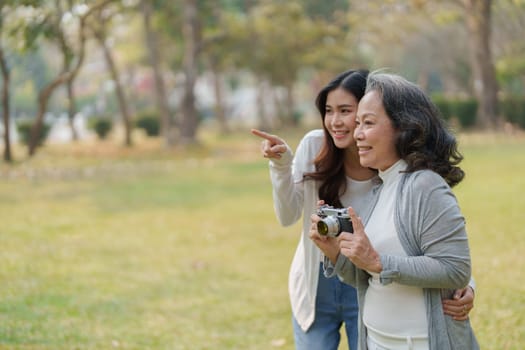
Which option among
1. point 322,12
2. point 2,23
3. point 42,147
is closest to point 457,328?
point 2,23

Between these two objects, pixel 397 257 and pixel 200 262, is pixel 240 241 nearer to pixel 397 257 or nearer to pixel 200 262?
pixel 200 262

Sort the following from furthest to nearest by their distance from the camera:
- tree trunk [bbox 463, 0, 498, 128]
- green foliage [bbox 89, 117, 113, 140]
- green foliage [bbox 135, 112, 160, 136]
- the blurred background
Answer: green foliage [bbox 135, 112, 160, 136], green foliage [bbox 89, 117, 113, 140], tree trunk [bbox 463, 0, 498, 128], the blurred background

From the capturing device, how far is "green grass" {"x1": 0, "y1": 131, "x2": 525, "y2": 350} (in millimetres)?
5434

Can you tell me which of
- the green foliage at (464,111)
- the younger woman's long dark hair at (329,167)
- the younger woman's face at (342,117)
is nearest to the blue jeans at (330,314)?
the younger woman's long dark hair at (329,167)

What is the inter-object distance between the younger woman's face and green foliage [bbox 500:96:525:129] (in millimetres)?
23555

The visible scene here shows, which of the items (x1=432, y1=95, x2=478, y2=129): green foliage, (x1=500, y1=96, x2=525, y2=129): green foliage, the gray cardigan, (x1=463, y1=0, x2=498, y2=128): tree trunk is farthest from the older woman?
(x1=432, y1=95, x2=478, y2=129): green foliage

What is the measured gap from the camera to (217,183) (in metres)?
14.1

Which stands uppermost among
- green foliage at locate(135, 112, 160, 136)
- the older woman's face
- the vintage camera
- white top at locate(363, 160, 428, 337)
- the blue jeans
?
the older woman's face

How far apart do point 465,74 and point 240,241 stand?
34.8 metres

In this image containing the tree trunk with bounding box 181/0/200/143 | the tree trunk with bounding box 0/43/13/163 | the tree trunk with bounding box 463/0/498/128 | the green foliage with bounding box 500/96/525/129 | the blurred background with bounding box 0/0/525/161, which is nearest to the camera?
the tree trunk with bounding box 0/43/13/163

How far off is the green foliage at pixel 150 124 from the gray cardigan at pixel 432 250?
2761 cm

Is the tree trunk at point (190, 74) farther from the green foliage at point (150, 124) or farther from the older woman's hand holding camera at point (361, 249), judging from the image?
the older woman's hand holding camera at point (361, 249)

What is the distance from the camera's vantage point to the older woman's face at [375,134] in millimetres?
2389

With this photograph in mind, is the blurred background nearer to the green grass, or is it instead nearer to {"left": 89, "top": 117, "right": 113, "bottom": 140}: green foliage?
{"left": 89, "top": 117, "right": 113, "bottom": 140}: green foliage
